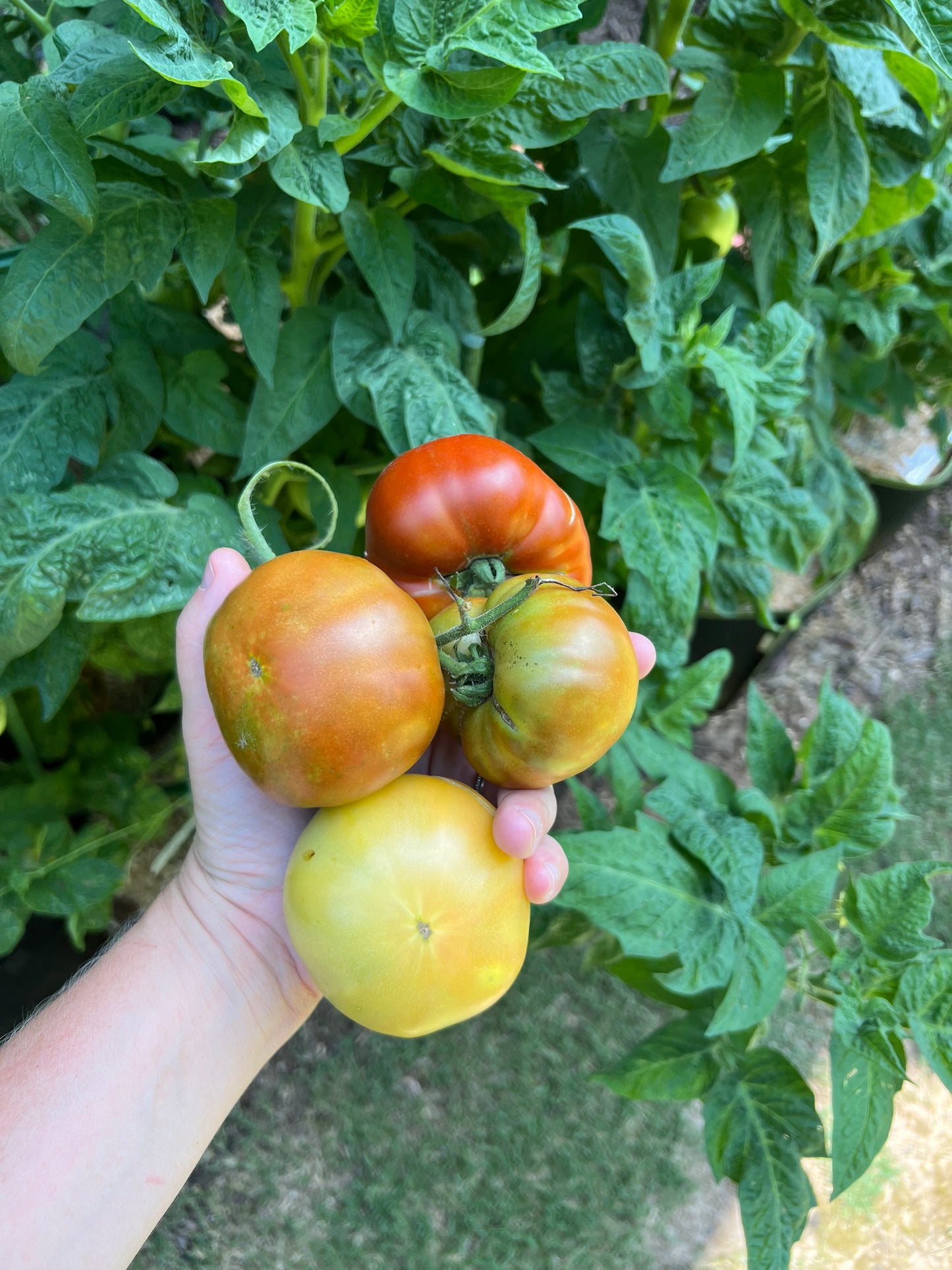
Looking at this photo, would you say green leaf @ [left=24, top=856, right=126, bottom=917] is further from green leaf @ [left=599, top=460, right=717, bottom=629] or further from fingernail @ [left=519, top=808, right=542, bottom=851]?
green leaf @ [left=599, top=460, right=717, bottom=629]

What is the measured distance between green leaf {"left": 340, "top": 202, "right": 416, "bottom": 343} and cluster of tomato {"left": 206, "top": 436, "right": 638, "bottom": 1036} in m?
0.41

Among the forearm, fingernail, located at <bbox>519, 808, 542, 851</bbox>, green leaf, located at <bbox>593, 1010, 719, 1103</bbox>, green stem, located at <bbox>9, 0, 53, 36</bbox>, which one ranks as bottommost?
green leaf, located at <bbox>593, 1010, 719, 1103</bbox>

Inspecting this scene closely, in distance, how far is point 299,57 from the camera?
3.26 ft

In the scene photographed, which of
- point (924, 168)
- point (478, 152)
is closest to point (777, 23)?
point (924, 168)

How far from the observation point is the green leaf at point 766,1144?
3.89 feet

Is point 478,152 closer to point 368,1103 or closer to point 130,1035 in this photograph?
point 130,1035

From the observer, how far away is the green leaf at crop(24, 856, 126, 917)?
131 centimetres

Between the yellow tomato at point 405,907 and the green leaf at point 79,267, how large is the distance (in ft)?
2.04

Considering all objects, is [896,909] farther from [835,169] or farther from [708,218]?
[708,218]

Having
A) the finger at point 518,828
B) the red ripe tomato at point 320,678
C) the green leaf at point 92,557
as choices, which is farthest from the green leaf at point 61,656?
the finger at point 518,828

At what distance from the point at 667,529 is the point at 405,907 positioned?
0.75 metres

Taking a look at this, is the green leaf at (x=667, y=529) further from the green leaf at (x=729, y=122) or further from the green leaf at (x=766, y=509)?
the green leaf at (x=729, y=122)

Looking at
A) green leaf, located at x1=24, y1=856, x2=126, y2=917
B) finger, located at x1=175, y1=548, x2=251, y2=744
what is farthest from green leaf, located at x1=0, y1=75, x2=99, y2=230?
green leaf, located at x1=24, y1=856, x2=126, y2=917

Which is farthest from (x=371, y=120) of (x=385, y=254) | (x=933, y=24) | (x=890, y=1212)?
(x=890, y=1212)
